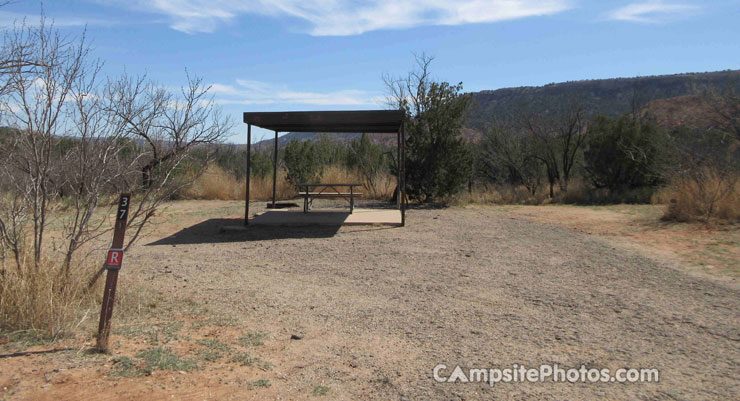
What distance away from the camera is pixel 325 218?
37.1 ft

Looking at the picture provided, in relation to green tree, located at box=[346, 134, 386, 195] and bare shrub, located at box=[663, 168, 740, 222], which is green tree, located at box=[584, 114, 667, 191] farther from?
green tree, located at box=[346, 134, 386, 195]

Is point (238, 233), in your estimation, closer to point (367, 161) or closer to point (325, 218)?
point (325, 218)

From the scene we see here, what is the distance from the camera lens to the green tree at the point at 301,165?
18.5 metres

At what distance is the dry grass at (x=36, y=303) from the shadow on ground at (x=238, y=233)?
4569 mm

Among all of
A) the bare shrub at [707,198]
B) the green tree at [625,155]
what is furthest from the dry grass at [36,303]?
the green tree at [625,155]

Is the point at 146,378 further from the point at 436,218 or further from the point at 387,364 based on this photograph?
the point at 436,218

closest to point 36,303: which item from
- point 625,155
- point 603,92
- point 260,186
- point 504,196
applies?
point 260,186

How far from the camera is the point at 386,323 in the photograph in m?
4.56

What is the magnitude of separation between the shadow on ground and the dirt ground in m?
0.39

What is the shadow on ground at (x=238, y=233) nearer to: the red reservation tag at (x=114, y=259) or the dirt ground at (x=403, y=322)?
the dirt ground at (x=403, y=322)

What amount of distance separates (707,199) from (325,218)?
7.70 metres

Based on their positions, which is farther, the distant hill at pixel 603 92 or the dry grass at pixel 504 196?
the distant hill at pixel 603 92


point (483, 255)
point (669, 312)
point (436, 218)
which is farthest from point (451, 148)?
point (669, 312)

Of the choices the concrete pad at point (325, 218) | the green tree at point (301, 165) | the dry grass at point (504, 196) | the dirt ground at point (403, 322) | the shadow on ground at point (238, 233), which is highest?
the green tree at point (301, 165)
